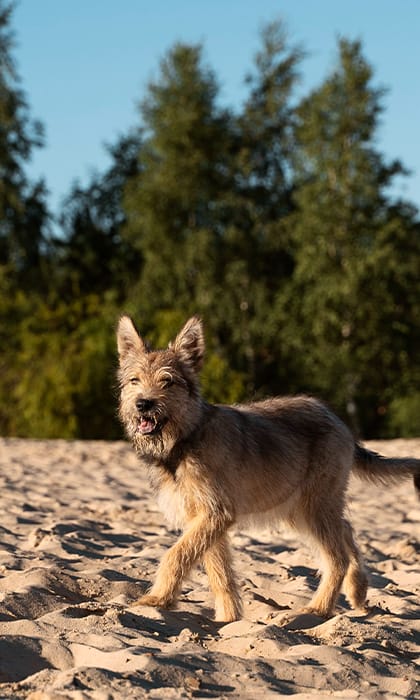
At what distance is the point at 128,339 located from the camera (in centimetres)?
685

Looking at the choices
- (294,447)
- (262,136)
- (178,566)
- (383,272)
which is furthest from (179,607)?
(262,136)

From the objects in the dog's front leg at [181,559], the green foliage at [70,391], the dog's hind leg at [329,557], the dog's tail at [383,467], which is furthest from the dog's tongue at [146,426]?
the green foliage at [70,391]

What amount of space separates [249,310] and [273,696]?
28330 millimetres

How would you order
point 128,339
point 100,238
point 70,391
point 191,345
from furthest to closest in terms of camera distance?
point 100,238 → point 70,391 → point 128,339 → point 191,345

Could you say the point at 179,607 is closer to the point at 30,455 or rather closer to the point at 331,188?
the point at 30,455

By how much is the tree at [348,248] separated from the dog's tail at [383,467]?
74.5 feet

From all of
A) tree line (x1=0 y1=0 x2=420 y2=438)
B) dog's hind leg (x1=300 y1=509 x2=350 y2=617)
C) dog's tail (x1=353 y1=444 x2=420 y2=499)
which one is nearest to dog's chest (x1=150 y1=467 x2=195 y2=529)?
dog's hind leg (x1=300 y1=509 x2=350 y2=617)

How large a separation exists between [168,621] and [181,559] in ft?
1.26

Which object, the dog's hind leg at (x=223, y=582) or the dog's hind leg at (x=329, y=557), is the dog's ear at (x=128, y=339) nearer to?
the dog's hind leg at (x=223, y=582)

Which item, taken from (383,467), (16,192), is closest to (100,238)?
(16,192)

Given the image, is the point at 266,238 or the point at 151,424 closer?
the point at 151,424

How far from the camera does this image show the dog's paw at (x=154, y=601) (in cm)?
603

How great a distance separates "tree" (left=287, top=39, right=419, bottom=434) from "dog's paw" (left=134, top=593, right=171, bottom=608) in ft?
79.9

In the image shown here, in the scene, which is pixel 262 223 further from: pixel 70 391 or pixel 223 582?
pixel 223 582
